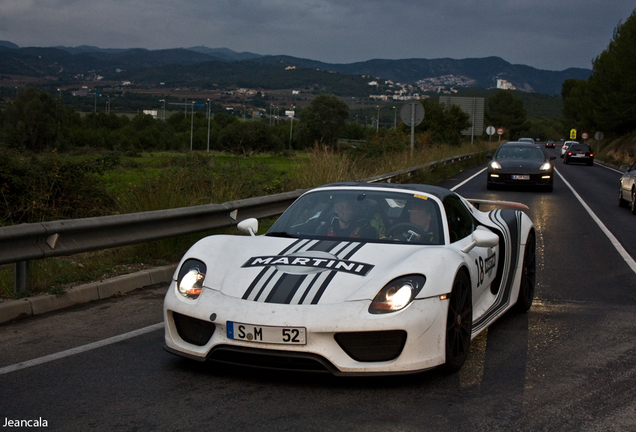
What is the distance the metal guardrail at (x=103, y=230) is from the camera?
5984 mm

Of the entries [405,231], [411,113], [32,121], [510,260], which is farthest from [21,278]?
[32,121]

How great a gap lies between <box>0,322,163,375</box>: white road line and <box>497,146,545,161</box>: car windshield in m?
19.8

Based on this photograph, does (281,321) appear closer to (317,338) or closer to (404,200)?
(317,338)

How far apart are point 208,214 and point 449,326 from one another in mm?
4801

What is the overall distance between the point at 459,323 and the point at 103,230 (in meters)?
3.93

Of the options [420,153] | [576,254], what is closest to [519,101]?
[420,153]

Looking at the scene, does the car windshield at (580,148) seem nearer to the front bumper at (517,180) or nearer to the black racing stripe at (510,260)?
the front bumper at (517,180)

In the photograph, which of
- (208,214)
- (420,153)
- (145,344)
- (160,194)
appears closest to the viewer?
(145,344)

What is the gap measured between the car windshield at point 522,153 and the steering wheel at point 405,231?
19.2m

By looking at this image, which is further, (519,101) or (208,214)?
(519,101)

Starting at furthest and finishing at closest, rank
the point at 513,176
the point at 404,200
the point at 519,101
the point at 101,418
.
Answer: the point at 519,101 → the point at 513,176 → the point at 404,200 → the point at 101,418

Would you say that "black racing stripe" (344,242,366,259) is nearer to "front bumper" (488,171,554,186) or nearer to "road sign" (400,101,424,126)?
"front bumper" (488,171,554,186)

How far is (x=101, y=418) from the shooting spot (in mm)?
3672

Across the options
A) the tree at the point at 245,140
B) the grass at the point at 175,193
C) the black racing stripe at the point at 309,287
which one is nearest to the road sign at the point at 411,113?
the tree at the point at 245,140
